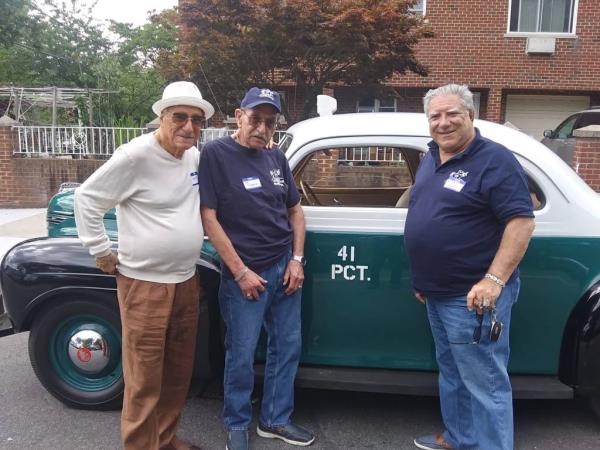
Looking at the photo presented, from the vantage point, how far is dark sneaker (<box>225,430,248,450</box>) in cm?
313

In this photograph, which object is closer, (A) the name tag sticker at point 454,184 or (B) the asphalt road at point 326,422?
(A) the name tag sticker at point 454,184

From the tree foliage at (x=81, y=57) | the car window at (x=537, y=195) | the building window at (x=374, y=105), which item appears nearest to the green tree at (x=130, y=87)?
the tree foliage at (x=81, y=57)

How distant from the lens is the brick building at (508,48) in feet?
47.3

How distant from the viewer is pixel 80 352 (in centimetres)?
358

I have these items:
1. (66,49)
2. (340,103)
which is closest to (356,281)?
(340,103)

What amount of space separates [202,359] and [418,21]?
368 inches

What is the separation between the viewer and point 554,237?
3070 mm

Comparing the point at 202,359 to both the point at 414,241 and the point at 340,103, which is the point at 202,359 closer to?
the point at 414,241

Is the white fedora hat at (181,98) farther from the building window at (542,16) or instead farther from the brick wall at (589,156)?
the building window at (542,16)

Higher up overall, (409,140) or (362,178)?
(409,140)

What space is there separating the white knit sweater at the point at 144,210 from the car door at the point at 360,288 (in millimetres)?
808

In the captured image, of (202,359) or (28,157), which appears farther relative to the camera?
(28,157)

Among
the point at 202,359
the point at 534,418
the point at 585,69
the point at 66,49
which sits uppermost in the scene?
the point at 66,49

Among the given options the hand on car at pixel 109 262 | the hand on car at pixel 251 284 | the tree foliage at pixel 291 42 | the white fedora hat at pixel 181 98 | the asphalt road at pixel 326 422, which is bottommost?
the asphalt road at pixel 326 422
